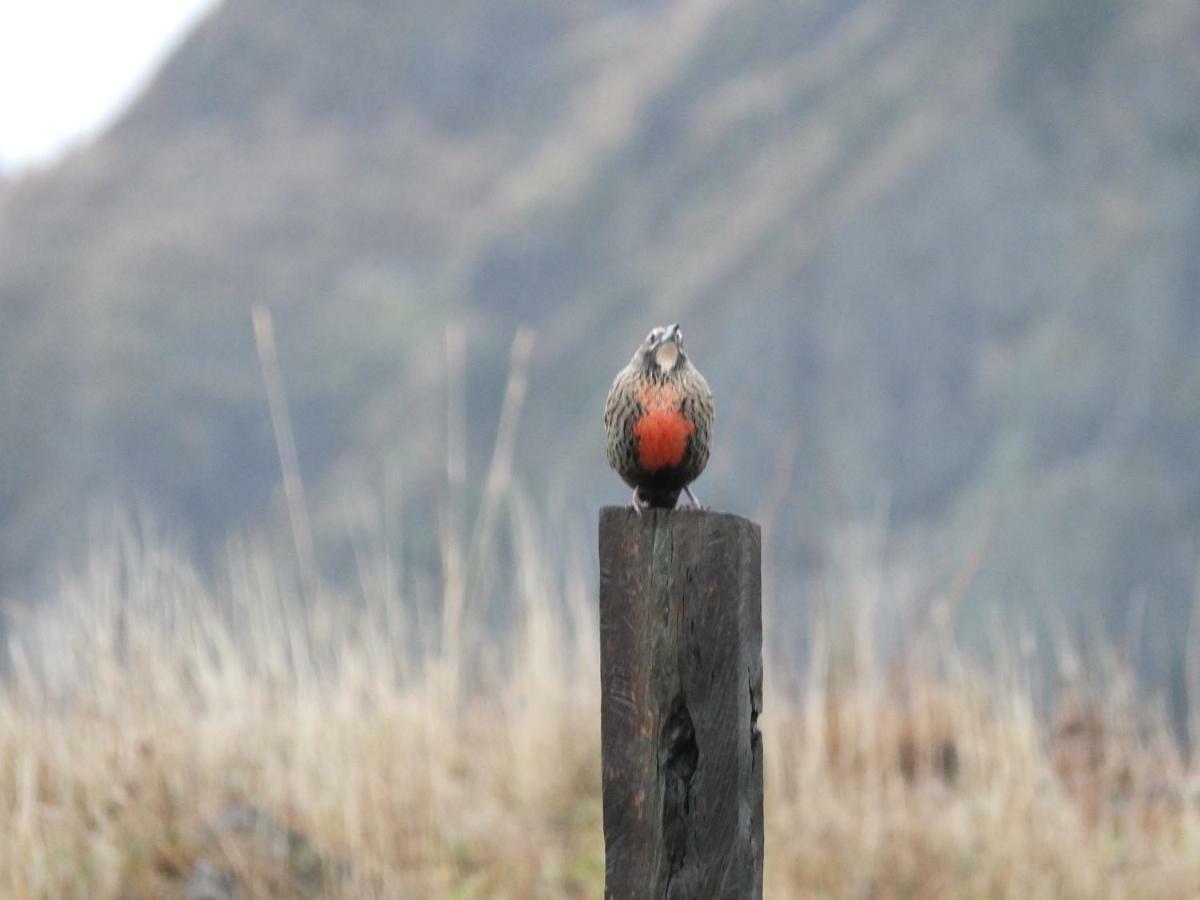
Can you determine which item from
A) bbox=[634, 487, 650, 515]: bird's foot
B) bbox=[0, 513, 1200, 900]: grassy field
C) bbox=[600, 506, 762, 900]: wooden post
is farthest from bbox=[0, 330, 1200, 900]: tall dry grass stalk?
bbox=[600, 506, 762, 900]: wooden post

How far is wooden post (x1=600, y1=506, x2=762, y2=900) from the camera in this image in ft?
7.85

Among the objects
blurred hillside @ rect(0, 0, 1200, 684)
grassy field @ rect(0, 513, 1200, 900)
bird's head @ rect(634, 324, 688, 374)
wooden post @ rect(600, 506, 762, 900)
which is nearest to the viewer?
wooden post @ rect(600, 506, 762, 900)

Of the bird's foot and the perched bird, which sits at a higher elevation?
the perched bird

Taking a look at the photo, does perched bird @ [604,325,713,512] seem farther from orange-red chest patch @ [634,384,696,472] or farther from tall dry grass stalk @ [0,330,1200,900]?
tall dry grass stalk @ [0,330,1200,900]

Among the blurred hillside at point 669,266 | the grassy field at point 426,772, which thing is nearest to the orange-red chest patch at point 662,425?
the grassy field at point 426,772

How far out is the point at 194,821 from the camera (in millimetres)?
4203

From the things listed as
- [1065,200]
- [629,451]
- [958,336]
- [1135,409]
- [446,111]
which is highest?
[446,111]

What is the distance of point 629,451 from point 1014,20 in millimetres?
16956

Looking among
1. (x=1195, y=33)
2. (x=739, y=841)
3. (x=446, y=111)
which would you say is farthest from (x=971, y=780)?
(x=446, y=111)

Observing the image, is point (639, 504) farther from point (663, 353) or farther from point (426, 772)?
point (426, 772)

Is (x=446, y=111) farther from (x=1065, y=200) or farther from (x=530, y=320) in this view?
(x=1065, y=200)

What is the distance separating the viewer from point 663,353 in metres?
2.50

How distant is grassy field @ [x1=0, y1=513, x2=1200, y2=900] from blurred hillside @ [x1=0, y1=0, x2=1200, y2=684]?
4.31 m

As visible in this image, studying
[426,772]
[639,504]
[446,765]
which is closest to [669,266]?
[446,765]
